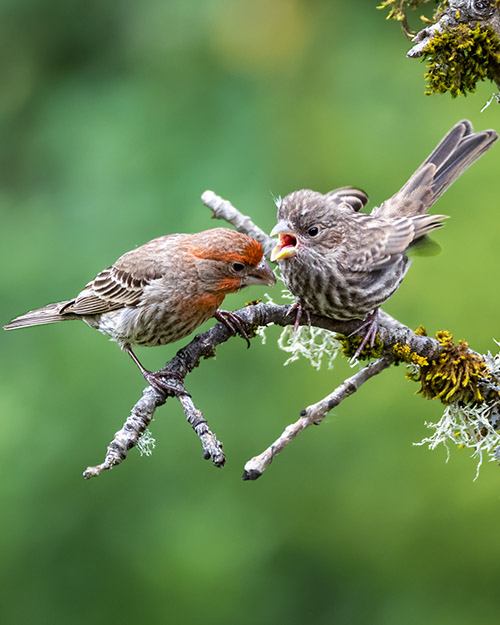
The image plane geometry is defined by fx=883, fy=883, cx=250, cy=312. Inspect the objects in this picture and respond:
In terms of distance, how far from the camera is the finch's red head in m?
3.53

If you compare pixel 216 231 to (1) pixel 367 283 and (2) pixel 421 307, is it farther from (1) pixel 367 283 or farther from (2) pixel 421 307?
(2) pixel 421 307

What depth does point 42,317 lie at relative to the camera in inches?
155

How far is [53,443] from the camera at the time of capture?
14.4ft

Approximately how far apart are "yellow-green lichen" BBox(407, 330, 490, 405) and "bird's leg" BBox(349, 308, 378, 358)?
200mm

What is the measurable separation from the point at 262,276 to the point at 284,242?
17 cm

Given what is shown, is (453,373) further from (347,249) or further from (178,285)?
(178,285)

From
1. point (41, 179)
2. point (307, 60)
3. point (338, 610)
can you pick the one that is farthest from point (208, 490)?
point (307, 60)

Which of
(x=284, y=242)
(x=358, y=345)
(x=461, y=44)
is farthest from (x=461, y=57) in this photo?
(x=358, y=345)

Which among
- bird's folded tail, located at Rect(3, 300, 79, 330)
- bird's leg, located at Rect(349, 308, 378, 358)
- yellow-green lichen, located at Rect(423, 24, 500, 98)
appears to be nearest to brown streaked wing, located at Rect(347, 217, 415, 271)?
bird's leg, located at Rect(349, 308, 378, 358)

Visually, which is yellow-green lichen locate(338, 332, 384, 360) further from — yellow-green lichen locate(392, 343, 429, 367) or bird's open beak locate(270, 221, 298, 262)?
bird's open beak locate(270, 221, 298, 262)

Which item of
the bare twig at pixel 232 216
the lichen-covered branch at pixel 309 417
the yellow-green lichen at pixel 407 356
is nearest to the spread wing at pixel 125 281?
the bare twig at pixel 232 216

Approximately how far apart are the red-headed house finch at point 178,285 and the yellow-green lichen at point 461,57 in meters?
1.00

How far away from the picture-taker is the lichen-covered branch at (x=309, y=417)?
8.87 feet

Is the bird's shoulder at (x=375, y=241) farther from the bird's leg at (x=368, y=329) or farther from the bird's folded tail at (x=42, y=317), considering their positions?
the bird's folded tail at (x=42, y=317)
